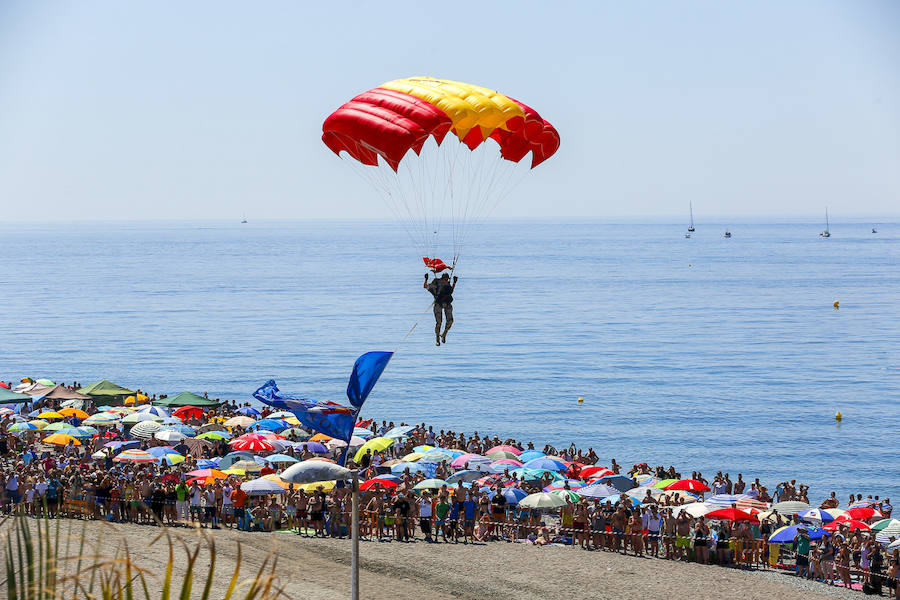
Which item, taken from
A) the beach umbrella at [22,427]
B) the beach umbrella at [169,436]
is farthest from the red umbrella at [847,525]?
the beach umbrella at [22,427]

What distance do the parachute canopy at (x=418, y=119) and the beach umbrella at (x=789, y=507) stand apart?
1063cm

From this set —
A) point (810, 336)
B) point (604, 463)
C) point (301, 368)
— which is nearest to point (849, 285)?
point (810, 336)

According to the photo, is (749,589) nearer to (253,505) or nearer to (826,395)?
(253,505)

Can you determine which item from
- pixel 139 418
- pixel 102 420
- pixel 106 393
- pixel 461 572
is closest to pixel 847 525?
pixel 461 572

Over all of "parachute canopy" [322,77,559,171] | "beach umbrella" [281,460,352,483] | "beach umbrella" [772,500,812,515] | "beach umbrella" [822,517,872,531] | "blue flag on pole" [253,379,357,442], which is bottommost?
"beach umbrella" [822,517,872,531]

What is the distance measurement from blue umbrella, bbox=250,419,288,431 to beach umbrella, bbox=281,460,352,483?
18172 millimetres

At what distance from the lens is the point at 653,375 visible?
65.6 m

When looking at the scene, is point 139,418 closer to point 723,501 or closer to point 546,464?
point 546,464

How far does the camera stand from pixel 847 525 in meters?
22.8

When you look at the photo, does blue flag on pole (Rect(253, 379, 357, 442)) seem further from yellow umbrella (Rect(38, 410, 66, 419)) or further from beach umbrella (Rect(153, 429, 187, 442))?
yellow umbrella (Rect(38, 410, 66, 419))

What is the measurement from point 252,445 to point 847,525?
15358 millimetres

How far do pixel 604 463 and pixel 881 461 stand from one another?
39.4ft

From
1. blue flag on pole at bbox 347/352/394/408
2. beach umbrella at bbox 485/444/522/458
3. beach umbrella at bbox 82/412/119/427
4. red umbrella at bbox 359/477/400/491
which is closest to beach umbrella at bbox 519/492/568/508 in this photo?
red umbrella at bbox 359/477/400/491

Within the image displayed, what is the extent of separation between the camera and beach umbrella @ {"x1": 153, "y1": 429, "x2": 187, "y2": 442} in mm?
29438
